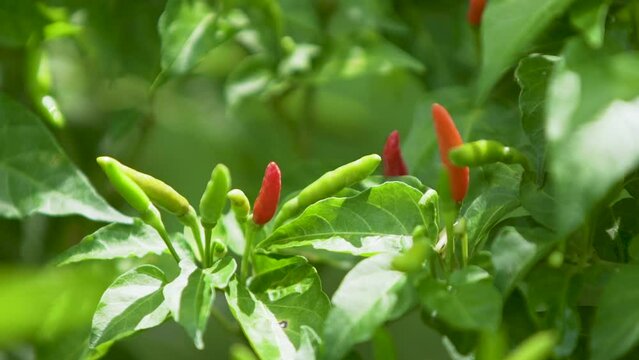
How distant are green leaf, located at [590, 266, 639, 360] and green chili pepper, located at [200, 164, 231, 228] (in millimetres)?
307

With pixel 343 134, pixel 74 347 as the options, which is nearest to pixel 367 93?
pixel 343 134

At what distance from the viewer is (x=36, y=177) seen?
944mm

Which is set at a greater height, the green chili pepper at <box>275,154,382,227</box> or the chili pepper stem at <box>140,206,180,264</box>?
the green chili pepper at <box>275,154,382,227</box>

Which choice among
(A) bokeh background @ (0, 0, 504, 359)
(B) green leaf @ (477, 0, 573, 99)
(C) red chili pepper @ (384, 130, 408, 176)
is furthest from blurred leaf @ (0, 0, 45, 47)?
(B) green leaf @ (477, 0, 573, 99)

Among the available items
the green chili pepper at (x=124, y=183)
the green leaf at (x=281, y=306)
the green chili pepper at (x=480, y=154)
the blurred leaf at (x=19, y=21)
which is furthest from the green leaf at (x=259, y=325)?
the blurred leaf at (x=19, y=21)

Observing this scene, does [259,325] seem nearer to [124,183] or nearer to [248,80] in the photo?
[124,183]

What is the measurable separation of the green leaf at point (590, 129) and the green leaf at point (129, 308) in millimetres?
343

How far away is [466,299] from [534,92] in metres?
0.21

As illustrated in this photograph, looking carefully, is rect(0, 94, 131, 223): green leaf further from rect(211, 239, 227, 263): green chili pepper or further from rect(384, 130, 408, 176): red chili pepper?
rect(384, 130, 408, 176): red chili pepper

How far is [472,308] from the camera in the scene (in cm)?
69

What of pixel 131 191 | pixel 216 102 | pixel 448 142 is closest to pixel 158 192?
pixel 131 191

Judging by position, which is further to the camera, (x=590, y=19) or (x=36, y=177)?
(x=36, y=177)

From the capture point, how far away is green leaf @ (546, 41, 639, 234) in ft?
1.92

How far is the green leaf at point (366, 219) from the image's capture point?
0.79m
